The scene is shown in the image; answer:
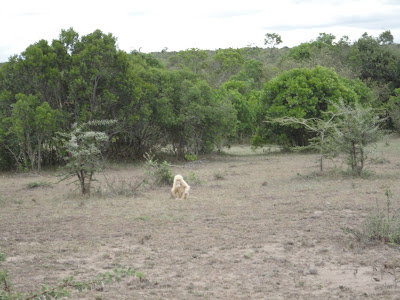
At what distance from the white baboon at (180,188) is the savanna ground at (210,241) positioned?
1.08 feet

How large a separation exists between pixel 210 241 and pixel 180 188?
4.39 meters

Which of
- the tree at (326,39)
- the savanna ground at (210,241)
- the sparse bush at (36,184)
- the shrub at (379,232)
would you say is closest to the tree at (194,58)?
the tree at (326,39)

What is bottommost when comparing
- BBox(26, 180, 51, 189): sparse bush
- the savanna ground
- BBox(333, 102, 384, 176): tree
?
the savanna ground

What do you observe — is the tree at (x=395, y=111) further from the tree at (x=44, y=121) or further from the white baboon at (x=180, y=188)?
the white baboon at (x=180, y=188)

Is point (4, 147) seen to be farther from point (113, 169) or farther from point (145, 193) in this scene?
point (145, 193)

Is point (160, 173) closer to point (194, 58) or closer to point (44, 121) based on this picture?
point (44, 121)

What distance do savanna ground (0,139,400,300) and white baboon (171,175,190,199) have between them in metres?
0.33

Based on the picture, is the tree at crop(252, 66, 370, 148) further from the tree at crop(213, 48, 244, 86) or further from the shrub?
the tree at crop(213, 48, 244, 86)

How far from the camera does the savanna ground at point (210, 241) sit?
257 inches

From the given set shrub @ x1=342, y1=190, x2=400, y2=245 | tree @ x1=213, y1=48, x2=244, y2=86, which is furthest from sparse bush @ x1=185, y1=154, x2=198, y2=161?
tree @ x1=213, y1=48, x2=244, y2=86

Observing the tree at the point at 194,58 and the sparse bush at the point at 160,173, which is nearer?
the sparse bush at the point at 160,173

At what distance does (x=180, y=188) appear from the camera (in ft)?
42.7

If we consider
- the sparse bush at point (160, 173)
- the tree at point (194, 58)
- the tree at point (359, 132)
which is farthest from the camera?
the tree at point (194, 58)

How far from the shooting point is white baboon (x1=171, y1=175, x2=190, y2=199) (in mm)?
12938
